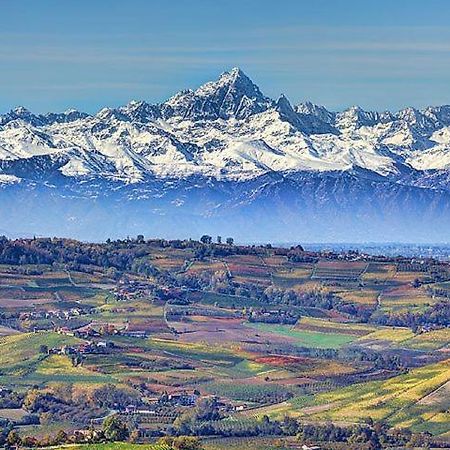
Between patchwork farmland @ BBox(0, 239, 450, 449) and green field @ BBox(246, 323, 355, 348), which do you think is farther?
green field @ BBox(246, 323, 355, 348)

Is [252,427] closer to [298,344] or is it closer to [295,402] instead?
[295,402]

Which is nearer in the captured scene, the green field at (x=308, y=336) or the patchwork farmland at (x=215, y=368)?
the patchwork farmland at (x=215, y=368)

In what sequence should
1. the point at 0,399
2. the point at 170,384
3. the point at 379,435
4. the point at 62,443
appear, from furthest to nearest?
the point at 170,384, the point at 0,399, the point at 379,435, the point at 62,443

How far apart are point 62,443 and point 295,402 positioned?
3699cm

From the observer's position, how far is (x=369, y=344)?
174 metres

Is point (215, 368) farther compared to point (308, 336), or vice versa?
point (308, 336)

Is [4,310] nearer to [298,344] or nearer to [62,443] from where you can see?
[298,344]

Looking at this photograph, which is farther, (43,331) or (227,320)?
(227,320)

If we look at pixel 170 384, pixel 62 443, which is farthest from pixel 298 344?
pixel 62 443

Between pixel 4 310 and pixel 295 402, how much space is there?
65253 millimetres

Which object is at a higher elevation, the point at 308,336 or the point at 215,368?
the point at 308,336

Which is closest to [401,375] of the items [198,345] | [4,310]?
[198,345]

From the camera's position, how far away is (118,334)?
169 meters

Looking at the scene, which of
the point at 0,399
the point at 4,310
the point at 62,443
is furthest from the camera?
the point at 4,310
